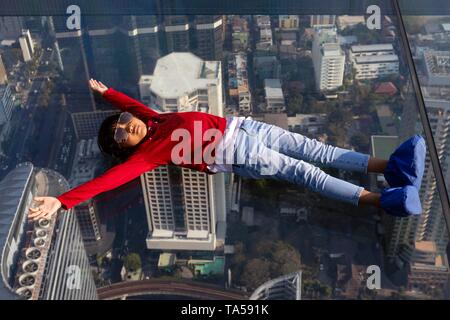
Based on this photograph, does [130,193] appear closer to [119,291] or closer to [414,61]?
[119,291]

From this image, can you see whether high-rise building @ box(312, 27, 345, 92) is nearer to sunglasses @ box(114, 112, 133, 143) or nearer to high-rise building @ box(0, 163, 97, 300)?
sunglasses @ box(114, 112, 133, 143)

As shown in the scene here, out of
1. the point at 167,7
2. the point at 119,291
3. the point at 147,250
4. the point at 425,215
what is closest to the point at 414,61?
the point at 425,215

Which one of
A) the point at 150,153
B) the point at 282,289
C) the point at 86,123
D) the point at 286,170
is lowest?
the point at 282,289

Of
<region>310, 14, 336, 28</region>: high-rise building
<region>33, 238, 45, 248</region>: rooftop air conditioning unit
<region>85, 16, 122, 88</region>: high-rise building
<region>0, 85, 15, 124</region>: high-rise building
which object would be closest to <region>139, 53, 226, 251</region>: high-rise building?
<region>33, 238, 45, 248</region>: rooftop air conditioning unit

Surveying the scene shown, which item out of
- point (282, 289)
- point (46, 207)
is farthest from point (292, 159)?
point (46, 207)

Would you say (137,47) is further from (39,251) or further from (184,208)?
(39,251)

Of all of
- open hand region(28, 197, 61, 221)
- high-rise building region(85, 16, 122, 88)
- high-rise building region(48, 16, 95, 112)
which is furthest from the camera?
high-rise building region(85, 16, 122, 88)
